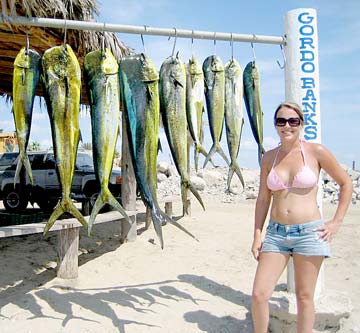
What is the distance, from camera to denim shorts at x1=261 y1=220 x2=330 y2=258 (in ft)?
10.1

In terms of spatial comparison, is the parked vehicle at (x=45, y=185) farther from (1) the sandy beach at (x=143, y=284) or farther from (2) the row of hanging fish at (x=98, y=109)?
(2) the row of hanging fish at (x=98, y=109)

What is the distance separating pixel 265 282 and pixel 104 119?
1528 millimetres

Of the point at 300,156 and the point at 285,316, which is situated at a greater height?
the point at 300,156

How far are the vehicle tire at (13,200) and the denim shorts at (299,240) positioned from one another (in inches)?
405

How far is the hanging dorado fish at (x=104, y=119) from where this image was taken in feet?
10.1

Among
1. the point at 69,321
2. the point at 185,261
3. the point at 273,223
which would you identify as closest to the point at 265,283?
the point at 273,223

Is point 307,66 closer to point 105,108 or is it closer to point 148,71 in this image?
point 148,71

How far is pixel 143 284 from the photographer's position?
5477 millimetres

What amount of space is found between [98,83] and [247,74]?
1212 mm

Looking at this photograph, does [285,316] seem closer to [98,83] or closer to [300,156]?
[300,156]

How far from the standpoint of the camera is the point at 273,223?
3225 mm

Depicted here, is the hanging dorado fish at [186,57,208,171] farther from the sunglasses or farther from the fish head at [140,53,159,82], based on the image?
the sunglasses

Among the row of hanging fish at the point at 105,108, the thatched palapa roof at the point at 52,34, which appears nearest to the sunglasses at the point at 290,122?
the row of hanging fish at the point at 105,108

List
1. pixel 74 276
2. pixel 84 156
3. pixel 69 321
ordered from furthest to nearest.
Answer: pixel 84 156, pixel 74 276, pixel 69 321
